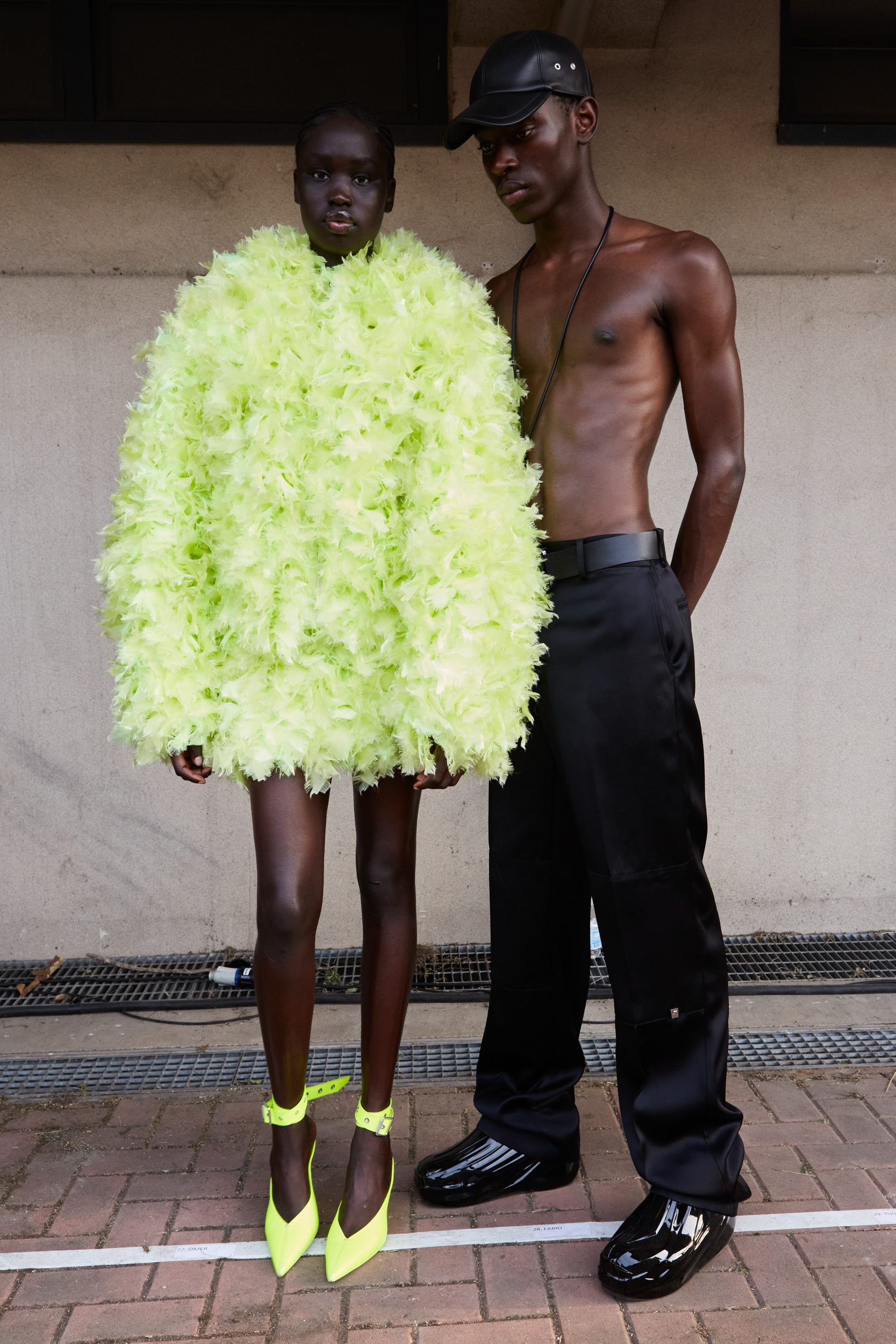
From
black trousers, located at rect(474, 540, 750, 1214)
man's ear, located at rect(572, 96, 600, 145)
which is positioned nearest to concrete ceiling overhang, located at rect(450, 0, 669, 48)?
man's ear, located at rect(572, 96, 600, 145)

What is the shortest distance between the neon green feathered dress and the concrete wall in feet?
5.54

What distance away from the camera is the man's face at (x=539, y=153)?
2.36m

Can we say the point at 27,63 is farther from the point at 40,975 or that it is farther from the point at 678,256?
the point at 40,975

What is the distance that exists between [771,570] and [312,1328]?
2.99 meters

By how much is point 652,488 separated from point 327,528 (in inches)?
82.9

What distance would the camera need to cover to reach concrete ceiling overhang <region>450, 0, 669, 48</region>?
362 cm

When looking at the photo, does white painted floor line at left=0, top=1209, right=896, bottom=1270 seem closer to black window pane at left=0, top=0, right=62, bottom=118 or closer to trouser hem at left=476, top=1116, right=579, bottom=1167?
trouser hem at left=476, top=1116, right=579, bottom=1167

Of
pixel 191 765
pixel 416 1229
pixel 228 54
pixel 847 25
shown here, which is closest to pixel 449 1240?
pixel 416 1229

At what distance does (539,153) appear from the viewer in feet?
7.79

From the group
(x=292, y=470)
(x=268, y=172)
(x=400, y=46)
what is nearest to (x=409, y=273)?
(x=292, y=470)

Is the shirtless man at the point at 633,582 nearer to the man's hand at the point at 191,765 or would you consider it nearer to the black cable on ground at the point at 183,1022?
the man's hand at the point at 191,765

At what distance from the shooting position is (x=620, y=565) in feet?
7.93

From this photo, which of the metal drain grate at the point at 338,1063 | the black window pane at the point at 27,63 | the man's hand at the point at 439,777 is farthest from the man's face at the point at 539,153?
the metal drain grate at the point at 338,1063

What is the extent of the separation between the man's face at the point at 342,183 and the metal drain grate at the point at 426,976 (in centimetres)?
239
